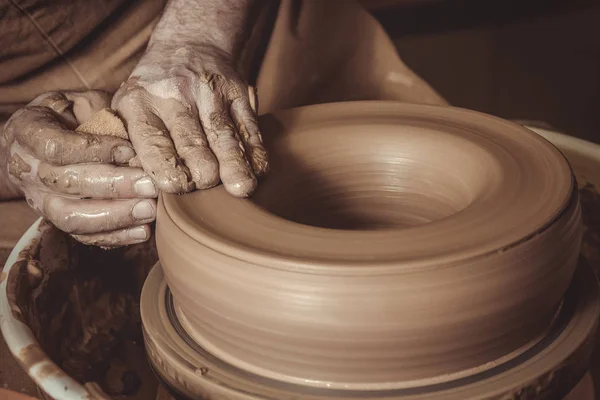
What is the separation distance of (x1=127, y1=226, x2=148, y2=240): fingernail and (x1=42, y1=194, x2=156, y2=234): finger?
1 centimetres

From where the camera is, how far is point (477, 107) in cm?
319

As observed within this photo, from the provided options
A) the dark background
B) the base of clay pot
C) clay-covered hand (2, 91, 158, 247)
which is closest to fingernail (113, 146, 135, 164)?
clay-covered hand (2, 91, 158, 247)

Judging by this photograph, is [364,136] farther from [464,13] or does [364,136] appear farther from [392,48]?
[464,13]

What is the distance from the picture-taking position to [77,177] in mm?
999

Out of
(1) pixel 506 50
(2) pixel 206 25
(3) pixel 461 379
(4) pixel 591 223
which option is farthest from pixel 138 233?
(1) pixel 506 50

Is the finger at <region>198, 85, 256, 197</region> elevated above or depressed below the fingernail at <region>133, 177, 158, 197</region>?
above

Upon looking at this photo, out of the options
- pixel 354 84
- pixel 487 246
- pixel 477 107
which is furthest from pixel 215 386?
pixel 477 107

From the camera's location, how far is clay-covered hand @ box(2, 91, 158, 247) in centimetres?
99

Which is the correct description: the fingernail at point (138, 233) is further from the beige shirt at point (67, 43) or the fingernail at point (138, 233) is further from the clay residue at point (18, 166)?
the beige shirt at point (67, 43)

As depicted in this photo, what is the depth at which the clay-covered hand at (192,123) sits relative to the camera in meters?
0.90

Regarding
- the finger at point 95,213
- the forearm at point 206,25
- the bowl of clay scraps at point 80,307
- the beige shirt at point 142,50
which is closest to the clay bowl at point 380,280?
the finger at point 95,213

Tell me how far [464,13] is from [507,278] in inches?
114

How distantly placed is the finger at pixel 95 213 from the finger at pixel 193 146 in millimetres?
108

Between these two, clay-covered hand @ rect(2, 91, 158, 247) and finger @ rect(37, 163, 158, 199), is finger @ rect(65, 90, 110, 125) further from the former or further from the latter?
finger @ rect(37, 163, 158, 199)
